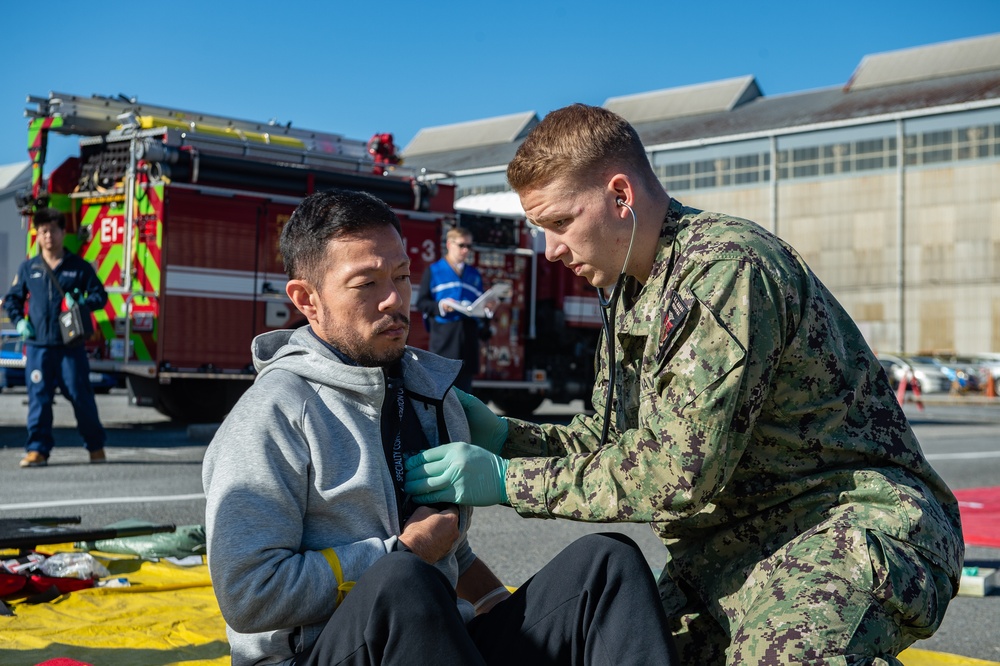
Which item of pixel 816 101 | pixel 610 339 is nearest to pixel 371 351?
pixel 610 339

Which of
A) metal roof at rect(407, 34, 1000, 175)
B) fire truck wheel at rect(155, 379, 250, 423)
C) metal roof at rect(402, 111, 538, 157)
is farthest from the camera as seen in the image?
metal roof at rect(402, 111, 538, 157)

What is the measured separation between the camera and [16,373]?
13977mm

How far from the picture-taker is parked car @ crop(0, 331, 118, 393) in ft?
42.8

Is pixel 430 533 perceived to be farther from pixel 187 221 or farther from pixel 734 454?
pixel 187 221

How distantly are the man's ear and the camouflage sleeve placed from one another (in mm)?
725

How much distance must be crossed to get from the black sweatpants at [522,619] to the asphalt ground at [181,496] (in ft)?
7.34

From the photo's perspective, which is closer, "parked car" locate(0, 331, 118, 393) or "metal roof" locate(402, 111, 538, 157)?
"parked car" locate(0, 331, 118, 393)

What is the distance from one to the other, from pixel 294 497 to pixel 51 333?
779cm

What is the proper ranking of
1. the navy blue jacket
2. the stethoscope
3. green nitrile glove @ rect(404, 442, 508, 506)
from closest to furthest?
1. green nitrile glove @ rect(404, 442, 508, 506)
2. the stethoscope
3. the navy blue jacket

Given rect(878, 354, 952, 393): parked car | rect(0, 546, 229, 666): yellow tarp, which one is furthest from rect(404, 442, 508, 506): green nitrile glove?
rect(878, 354, 952, 393): parked car

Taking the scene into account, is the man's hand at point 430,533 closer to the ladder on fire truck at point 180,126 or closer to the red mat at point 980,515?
the red mat at point 980,515

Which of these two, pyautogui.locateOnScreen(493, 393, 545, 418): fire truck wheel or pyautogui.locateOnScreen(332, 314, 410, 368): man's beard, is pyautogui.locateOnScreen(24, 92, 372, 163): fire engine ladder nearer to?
pyautogui.locateOnScreen(493, 393, 545, 418): fire truck wheel

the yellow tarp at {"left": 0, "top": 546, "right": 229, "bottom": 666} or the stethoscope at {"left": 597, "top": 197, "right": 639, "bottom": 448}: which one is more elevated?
the stethoscope at {"left": 597, "top": 197, "right": 639, "bottom": 448}

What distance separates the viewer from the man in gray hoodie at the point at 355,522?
225 centimetres
